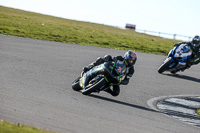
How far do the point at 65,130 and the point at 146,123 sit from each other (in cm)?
230

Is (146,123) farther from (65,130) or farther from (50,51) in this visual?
(50,51)

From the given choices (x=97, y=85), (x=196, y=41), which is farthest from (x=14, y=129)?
(x=196, y=41)

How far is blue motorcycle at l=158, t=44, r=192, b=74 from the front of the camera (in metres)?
16.4

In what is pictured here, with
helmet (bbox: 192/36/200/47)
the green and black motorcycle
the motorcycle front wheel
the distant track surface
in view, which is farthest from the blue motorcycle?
the green and black motorcycle

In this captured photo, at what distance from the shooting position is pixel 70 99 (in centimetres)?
879

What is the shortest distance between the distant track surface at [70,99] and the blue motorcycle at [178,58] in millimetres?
448

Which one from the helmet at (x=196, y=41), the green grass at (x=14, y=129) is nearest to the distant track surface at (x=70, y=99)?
the green grass at (x=14, y=129)

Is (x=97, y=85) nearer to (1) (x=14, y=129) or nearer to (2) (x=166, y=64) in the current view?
(1) (x=14, y=129)

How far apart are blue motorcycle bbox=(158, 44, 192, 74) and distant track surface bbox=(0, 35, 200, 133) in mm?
448

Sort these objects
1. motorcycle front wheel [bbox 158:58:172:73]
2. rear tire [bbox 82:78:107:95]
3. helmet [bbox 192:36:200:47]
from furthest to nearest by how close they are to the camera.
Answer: helmet [bbox 192:36:200:47] < motorcycle front wheel [bbox 158:58:172:73] < rear tire [bbox 82:78:107:95]

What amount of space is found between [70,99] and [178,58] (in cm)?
871

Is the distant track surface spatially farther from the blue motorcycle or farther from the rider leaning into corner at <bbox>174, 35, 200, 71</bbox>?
the rider leaning into corner at <bbox>174, 35, 200, 71</bbox>

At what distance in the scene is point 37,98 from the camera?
8.20 meters

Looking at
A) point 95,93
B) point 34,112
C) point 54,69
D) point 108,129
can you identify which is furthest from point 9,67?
point 108,129
